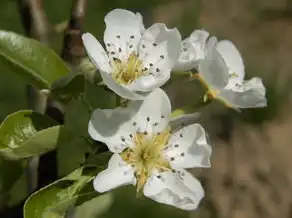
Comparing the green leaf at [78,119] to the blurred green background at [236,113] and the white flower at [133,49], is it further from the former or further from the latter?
the white flower at [133,49]

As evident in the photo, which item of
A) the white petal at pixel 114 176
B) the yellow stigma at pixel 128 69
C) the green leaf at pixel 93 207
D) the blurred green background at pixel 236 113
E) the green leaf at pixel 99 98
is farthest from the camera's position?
the blurred green background at pixel 236 113

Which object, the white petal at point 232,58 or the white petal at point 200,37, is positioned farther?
the white petal at point 232,58

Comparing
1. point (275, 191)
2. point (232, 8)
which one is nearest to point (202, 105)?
point (275, 191)

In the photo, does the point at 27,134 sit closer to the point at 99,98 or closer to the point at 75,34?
the point at 75,34

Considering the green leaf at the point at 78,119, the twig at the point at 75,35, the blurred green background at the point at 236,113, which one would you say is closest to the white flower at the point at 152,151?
the twig at the point at 75,35

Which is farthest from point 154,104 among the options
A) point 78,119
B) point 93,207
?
point 78,119

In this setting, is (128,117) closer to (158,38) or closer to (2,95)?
(158,38)
